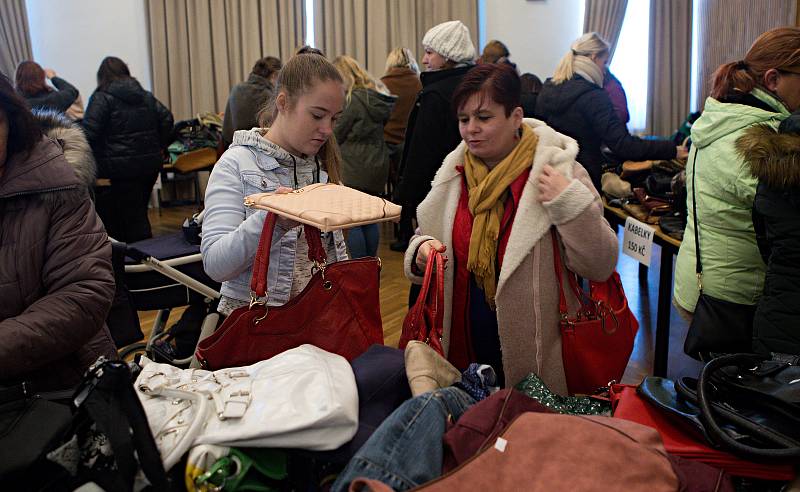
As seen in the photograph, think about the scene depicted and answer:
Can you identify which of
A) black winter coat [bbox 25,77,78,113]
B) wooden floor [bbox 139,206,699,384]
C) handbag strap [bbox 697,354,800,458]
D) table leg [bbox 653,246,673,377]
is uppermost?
black winter coat [bbox 25,77,78,113]

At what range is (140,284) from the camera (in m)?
2.61

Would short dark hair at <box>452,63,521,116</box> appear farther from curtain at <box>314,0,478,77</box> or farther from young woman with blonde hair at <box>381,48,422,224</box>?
curtain at <box>314,0,478,77</box>

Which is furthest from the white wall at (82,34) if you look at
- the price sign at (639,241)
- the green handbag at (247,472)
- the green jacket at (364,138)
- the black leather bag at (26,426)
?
the green handbag at (247,472)

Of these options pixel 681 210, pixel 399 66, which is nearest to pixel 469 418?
pixel 681 210

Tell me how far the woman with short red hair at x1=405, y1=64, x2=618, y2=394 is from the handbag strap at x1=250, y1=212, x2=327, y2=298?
1.12ft

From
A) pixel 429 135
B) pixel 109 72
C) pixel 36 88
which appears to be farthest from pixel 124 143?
pixel 429 135

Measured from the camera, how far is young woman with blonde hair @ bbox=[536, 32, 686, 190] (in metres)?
3.71

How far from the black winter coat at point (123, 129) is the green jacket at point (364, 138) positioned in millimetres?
1787

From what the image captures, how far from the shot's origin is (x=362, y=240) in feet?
12.2

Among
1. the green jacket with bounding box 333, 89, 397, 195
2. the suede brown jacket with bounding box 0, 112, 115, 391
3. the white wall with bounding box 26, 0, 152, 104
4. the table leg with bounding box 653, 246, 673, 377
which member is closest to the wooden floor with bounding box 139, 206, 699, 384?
the table leg with bounding box 653, 246, 673, 377

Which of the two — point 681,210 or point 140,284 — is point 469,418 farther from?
point 681,210

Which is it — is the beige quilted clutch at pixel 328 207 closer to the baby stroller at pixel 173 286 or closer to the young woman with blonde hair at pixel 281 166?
the young woman with blonde hair at pixel 281 166

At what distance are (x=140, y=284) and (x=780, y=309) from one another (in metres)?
2.18

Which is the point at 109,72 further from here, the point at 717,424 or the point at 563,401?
the point at 717,424
